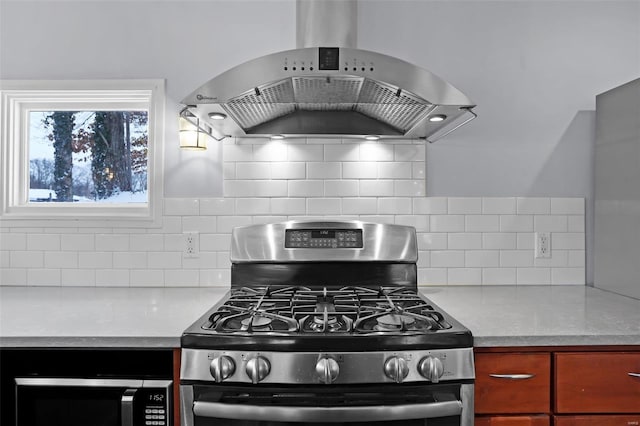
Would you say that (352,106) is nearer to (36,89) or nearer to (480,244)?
(480,244)

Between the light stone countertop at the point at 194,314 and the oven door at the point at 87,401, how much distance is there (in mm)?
114

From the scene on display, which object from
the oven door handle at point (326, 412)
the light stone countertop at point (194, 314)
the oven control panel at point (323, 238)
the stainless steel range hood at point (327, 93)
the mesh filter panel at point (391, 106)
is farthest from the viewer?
the oven control panel at point (323, 238)

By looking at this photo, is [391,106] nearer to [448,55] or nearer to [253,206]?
[448,55]

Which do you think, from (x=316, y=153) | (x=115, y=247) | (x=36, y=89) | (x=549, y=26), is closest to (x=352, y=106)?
(x=316, y=153)

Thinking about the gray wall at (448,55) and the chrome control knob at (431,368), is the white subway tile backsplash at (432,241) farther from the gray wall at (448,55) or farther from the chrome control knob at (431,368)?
the chrome control knob at (431,368)

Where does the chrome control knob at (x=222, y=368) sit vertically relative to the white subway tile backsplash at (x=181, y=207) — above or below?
below

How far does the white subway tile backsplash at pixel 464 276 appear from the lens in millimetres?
2318

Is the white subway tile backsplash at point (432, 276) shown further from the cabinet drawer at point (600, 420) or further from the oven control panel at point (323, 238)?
the cabinet drawer at point (600, 420)

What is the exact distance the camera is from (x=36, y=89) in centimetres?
234

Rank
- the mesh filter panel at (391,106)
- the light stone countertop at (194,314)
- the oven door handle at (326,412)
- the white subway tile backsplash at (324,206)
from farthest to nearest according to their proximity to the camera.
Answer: the white subway tile backsplash at (324,206) < the mesh filter panel at (391,106) < the light stone countertop at (194,314) < the oven door handle at (326,412)

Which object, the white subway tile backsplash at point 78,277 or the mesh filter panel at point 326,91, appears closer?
the mesh filter panel at point 326,91

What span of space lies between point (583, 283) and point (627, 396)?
92 centimetres

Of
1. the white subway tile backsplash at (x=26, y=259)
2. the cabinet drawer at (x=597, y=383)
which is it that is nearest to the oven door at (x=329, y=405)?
the cabinet drawer at (x=597, y=383)

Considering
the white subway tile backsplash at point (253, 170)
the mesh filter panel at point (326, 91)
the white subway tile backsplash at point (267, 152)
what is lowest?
the white subway tile backsplash at point (253, 170)
